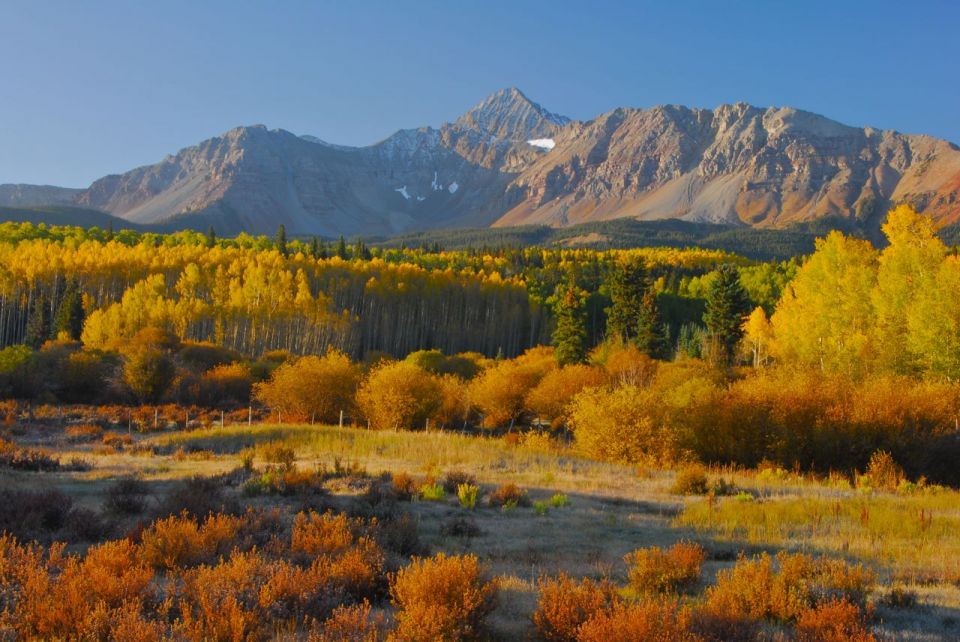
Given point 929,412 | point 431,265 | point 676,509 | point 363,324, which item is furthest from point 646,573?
point 431,265

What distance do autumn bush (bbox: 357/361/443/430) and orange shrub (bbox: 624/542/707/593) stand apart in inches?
950

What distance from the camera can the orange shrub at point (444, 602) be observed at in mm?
5754

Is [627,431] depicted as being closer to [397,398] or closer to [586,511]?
[586,511]

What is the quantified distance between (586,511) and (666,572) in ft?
17.1

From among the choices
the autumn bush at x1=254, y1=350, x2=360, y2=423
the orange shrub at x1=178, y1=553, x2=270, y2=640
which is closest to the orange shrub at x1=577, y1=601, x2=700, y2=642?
the orange shrub at x1=178, y1=553, x2=270, y2=640

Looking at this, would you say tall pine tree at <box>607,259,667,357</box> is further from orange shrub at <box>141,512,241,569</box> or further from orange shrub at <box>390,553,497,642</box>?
orange shrub at <box>390,553,497,642</box>

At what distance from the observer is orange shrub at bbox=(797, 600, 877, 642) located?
5.67m

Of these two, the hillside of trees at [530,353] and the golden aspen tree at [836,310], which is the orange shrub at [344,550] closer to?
the hillside of trees at [530,353]

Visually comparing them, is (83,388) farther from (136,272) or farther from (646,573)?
(646,573)

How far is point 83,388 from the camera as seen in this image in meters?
44.8

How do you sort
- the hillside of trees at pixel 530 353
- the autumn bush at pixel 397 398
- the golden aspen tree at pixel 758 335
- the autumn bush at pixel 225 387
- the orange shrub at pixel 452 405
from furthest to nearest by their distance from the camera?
the golden aspen tree at pixel 758 335, the autumn bush at pixel 225 387, the orange shrub at pixel 452 405, the autumn bush at pixel 397 398, the hillside of trees at pixel 530 353

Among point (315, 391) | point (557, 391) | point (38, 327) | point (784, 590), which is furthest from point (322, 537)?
point (38, 327)

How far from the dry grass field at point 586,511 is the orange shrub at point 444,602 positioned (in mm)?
342

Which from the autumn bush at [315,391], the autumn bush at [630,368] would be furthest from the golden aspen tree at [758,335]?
the autumn bush at [315,391]
